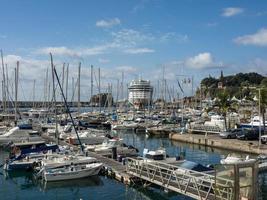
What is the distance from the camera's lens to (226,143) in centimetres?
5741

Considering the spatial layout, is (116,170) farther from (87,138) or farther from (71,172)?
(87,138)

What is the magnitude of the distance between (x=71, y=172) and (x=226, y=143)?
27659 millimetres

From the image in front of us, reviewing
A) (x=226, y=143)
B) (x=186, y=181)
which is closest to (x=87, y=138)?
(x=226, y=143)

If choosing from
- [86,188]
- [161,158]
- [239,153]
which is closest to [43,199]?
[86,188]

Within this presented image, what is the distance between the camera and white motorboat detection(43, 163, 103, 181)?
3612cm

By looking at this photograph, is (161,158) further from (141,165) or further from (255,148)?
(255,148)

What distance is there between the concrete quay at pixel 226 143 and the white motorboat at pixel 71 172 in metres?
22.0

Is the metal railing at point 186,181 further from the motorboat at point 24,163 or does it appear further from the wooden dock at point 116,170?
the motorboat at point 24,163

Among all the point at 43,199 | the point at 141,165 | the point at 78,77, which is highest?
the point at 78,77

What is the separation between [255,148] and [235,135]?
10.6 metres

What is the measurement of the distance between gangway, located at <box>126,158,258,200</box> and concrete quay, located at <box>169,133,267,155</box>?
19.6 m

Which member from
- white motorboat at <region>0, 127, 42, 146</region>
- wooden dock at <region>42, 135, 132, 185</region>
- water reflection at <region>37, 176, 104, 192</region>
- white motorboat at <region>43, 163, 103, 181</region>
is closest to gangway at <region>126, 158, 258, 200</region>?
wooden dock at <region>42, 135, 132, 185</region>

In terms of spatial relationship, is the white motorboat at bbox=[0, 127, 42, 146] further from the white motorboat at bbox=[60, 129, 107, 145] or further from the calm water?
the calm water

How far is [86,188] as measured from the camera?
34.5 m
